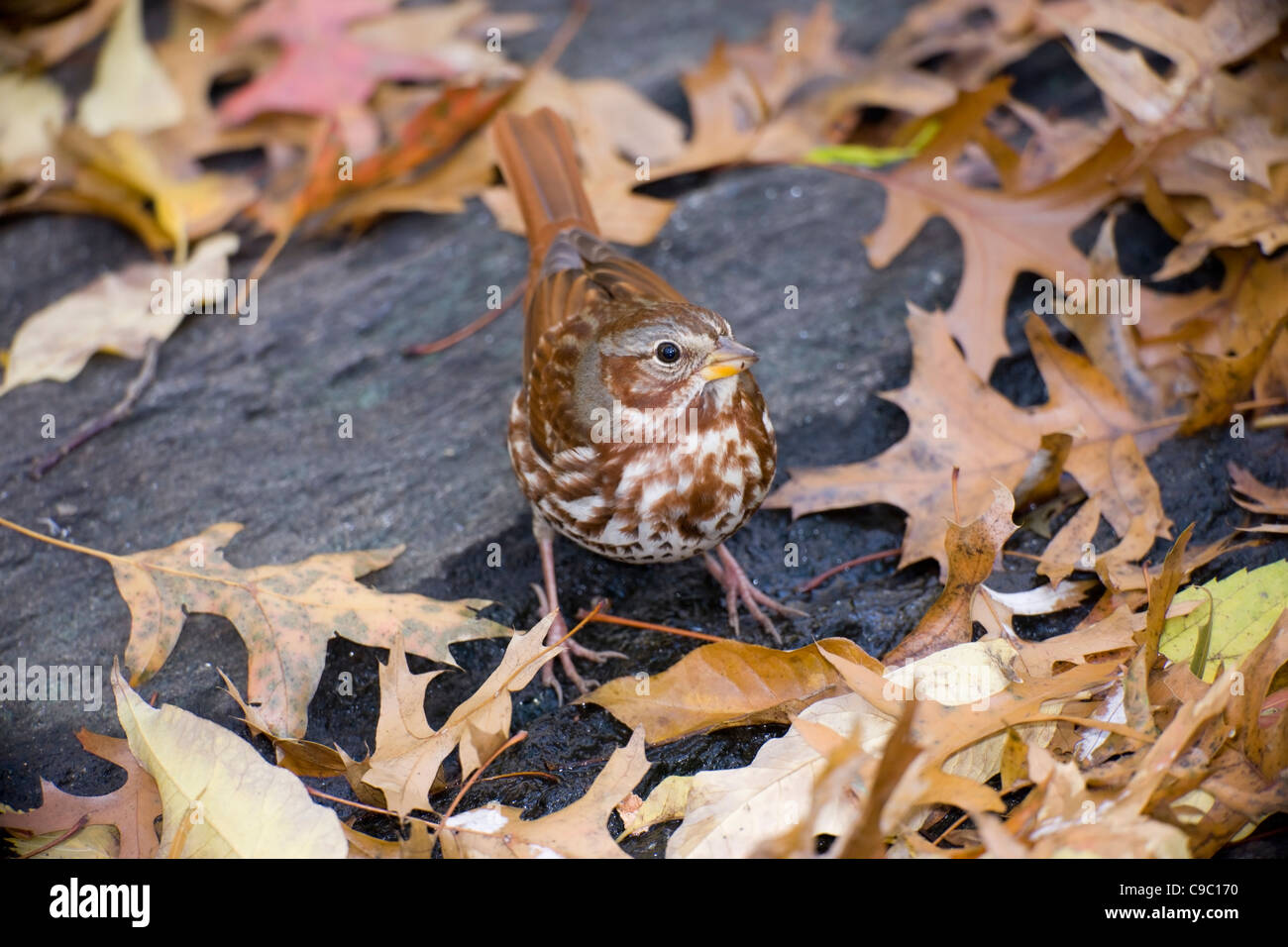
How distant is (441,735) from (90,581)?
1437 millimetres

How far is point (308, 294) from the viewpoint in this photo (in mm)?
4492

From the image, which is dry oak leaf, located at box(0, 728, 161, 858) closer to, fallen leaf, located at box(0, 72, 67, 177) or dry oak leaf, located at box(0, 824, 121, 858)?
dry oak leaf, located at box(0, 824, 121, 858)

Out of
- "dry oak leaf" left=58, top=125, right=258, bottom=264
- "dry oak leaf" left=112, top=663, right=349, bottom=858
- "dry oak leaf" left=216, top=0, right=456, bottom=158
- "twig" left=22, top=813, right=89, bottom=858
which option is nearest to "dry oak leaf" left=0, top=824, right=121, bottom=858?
"twig" left=22, top=813, right=89, bottom=858

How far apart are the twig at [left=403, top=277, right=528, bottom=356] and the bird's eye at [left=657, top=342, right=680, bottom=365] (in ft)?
4.03

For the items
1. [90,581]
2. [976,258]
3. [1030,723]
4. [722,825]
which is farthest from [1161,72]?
[90,581]

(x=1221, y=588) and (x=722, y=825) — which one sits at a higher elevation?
(x=1221, y=588)

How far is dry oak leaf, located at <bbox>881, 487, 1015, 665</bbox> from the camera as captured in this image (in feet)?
9.37

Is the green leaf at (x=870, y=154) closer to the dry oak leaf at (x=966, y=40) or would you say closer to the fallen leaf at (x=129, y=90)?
the dry oak leaf at (x=966, y=40)

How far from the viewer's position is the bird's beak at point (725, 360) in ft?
10.1

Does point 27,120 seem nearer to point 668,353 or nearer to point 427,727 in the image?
point 668,353

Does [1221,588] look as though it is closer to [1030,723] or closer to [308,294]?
[1030,723]

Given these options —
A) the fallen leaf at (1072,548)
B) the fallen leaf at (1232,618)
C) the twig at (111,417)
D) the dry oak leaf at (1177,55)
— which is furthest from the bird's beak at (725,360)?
the twig at (111,417)

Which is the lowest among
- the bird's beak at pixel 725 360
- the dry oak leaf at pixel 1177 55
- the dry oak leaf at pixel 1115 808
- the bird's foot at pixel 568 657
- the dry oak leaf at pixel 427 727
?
the bird's foot at pixel 568 657

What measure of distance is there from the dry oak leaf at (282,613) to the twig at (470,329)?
3.80 feet
